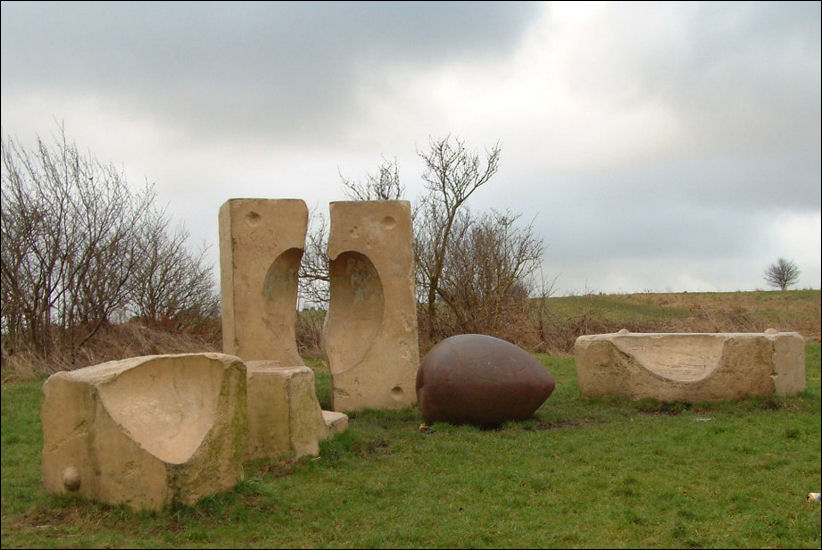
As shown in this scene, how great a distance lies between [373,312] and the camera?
427 inches

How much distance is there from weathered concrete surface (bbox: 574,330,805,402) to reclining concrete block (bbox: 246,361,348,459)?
4.65 metres

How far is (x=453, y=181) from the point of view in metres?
17.3

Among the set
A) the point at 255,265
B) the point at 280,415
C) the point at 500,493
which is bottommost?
the point at 500,493

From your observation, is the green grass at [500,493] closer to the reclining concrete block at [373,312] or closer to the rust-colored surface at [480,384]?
the rust-colored surface at [480,384]

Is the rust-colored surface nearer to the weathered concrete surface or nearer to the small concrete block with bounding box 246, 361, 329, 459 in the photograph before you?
the weathered concrete surface

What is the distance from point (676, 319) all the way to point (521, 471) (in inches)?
446

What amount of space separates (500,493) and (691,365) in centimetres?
550

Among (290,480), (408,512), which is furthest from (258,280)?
(408,512)

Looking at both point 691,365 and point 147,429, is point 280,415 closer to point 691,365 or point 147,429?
point 147,429

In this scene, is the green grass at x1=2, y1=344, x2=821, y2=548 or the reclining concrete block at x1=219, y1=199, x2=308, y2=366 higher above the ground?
the reclining concrete block at x1=219, y1=199, x2=308, y2=366

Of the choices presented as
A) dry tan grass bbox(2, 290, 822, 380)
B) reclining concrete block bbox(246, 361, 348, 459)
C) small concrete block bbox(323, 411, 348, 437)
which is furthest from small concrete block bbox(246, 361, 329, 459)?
dry tan grass bbox(2, 290, 822, 380)

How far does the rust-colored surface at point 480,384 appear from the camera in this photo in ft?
27.7

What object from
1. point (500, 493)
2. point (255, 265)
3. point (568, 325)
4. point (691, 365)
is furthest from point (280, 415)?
point (568, 325)

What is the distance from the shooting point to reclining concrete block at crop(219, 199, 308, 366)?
395 inches
